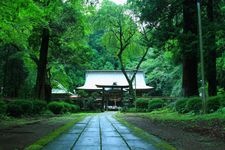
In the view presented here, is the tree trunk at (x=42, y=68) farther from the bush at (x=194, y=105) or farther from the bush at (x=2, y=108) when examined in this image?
the bush at (x=194, y=105)

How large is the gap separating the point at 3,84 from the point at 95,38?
1637 inches

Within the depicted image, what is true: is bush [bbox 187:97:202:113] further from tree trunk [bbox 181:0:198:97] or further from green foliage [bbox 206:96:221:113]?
tree trunk [bbox 181:0:198:97]

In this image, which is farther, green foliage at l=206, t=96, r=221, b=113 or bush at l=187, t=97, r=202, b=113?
bush at l=187, t=97, r=202, b=113

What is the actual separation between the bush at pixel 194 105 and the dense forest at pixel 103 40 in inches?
92.9

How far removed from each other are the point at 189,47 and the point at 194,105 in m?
2.83

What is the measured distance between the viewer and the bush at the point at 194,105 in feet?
61.2

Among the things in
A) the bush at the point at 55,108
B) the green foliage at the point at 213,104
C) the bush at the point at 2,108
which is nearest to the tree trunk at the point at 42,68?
the bush at the point at 55,108

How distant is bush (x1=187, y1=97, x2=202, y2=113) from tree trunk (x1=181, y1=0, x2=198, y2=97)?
8.04ft

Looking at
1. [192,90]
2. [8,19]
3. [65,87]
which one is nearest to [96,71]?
[65,87]

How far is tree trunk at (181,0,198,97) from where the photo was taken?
19.3 meters

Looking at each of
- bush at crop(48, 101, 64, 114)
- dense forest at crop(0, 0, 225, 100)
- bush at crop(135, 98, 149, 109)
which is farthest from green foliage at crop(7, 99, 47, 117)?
bush at crop(135, 98, 149, 109)

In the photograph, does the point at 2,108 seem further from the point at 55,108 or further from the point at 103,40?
the point at 103,40

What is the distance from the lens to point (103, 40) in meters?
54.2

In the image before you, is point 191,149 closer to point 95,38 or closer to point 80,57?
point 80,57
